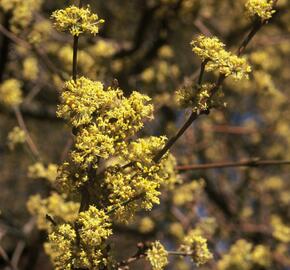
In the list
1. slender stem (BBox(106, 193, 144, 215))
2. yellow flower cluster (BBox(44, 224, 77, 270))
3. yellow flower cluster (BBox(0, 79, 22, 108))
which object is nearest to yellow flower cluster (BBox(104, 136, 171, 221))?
slender stem (BBox(106, 193, 144, 215))

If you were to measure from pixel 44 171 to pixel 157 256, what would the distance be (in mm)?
1406

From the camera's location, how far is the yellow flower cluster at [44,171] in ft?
10.7

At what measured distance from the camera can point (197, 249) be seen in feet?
8.02

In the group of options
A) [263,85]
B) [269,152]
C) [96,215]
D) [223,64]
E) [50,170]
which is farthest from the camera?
[269,152]

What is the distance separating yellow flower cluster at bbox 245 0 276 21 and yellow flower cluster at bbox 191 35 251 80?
24cm

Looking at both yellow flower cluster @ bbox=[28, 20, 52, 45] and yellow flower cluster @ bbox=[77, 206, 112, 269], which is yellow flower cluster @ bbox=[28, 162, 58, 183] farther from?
yellow flower cluster @ bbox=[77, 206, 112, 269]

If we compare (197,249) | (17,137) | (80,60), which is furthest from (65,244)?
(80,60)

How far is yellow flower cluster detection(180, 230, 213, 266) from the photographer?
2.42m

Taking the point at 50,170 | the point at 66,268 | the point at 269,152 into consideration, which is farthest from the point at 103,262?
the point at 269,152

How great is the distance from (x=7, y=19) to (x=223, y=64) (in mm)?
2526

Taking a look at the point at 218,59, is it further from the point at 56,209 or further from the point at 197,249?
the point at 56,209

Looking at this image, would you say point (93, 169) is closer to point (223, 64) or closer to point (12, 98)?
point (223, 64)

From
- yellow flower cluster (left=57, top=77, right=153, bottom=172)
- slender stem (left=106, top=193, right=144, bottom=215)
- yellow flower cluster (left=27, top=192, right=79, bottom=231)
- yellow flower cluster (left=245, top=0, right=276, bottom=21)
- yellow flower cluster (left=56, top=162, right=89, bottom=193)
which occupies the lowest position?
slender stem (left=106, top=193, right=144, bottom=215)

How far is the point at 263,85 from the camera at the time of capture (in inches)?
160
